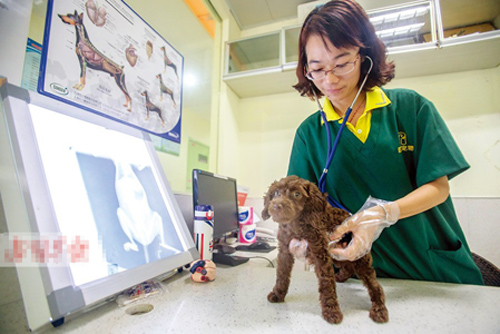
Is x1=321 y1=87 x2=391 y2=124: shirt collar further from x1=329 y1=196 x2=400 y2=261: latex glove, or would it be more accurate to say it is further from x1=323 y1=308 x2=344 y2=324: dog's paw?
x1=323 y1=308 x2=344 y2=324: dog's paw

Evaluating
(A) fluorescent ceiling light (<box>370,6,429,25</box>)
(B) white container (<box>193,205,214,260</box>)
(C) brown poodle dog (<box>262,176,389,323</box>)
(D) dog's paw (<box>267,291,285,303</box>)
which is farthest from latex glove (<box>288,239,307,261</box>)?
(A) fluorescent ceiling light (<box>370,6,429,25</box>)

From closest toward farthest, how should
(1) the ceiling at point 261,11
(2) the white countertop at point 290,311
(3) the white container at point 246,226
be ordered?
(2) the white countertop at point 290,311
(3) the white container at point 246,226
(1) the ceiling at point 261,11

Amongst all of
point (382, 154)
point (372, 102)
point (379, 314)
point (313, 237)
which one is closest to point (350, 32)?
point (372, 102)

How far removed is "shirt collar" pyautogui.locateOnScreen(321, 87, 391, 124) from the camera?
799mm

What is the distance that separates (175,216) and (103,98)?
0.59 m

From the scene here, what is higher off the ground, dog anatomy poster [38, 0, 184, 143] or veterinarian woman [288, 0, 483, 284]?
dog anatomy poster [38, 0, 184, 143]

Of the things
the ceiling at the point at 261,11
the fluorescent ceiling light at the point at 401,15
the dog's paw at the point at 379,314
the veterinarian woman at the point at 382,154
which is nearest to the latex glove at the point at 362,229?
the veterinarian woman at the point at 382,154

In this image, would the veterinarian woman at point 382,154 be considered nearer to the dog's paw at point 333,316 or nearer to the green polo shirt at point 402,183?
the green polo shirt at point 402,183

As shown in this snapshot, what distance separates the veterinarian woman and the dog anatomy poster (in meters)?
0.81

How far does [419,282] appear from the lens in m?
0.81

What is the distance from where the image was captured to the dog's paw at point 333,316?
1.70ft

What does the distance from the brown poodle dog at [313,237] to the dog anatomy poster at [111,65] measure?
83 cm

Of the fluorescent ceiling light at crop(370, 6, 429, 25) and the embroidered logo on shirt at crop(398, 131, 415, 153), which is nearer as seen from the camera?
the embroidered logo on shirt at crop(398, 131, 415, 153)

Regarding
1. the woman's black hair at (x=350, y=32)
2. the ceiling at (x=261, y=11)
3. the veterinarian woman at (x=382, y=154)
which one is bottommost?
the veterinarian woman at (x=382, y=154)
